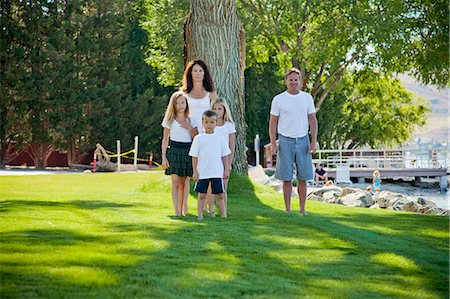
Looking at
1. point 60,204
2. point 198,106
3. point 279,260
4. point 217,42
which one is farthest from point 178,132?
point 217,42

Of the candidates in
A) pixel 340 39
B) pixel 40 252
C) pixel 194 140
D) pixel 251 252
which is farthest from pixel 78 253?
pixel 340 39

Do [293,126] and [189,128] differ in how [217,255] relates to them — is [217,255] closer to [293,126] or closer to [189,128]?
[189,128]

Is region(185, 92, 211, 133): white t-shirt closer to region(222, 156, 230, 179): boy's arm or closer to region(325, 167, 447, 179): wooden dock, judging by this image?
region(222, 156, 230, 179): boy's arm

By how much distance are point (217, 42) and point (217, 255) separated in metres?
8.72

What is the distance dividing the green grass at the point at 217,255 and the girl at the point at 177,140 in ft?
1.62

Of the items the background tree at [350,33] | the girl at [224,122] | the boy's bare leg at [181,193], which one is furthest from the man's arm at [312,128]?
the background tree at [350,33]

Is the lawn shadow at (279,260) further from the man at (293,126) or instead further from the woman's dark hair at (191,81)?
the woman's dark hair at (191,81)

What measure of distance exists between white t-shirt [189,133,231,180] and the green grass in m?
0.52

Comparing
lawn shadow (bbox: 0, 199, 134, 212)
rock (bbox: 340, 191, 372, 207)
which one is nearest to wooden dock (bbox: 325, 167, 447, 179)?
rock (bbox: 340, 191, 372, 207)

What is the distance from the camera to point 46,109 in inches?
1693

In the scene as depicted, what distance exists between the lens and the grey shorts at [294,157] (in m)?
10.8

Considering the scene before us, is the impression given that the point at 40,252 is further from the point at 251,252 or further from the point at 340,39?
the point at 340,39

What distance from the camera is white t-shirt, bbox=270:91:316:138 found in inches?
420

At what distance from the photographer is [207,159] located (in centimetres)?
979
